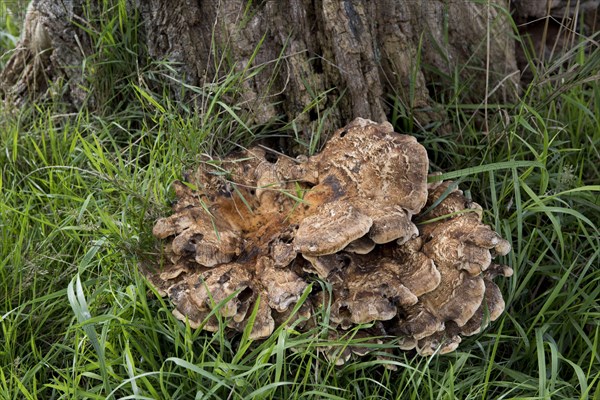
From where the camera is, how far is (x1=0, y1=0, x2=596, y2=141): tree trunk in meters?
3.79

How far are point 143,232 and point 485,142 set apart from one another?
198 centimetres

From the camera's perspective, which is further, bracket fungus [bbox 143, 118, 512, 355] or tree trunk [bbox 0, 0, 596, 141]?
tree trunk [bbox 0, 0, 596, 141]

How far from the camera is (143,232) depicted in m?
3.44

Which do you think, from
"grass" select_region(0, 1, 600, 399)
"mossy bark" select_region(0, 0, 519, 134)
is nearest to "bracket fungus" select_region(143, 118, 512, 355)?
"grass" select_region(0, 1, 600, 399)

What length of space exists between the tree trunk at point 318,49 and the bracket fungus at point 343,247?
538 millimetres

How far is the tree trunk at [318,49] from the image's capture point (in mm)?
3791

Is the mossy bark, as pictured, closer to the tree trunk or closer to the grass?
the tree trunk

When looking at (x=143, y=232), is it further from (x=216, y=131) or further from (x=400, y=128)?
(x=400, y=128)

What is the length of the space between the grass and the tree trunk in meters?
0.14

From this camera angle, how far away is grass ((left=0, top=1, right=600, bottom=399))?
2939 mm

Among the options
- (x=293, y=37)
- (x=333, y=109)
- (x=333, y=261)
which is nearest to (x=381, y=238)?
(x=333, y=261)

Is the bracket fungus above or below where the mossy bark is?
below

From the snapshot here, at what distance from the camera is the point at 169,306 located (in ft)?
10.6

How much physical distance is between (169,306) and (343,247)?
919 millimetres
